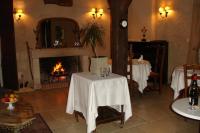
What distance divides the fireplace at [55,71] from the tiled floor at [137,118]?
1.02 m

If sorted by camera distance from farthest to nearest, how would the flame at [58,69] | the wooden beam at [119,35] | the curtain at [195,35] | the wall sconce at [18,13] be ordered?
the flame at [58,69] → the wall sconce at [18,13] → the curtain at [195,35] → the wooden beam at [119,35]

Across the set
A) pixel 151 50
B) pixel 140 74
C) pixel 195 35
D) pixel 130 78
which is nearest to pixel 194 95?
pixel 130 78

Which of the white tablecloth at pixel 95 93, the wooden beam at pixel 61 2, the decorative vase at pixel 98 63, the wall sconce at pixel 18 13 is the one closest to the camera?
the white tablecloth at pixel 95 93

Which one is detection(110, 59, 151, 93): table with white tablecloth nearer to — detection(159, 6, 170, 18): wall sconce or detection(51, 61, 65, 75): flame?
detection(159, 6, 170, 18): wall sconce

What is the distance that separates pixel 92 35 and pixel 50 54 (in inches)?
51.2

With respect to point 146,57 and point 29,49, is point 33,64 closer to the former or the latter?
point 29,49

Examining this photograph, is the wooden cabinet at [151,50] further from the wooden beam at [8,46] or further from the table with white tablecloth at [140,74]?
the wooden beam at [8,46]

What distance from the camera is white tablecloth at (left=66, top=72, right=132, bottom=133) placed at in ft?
10.8

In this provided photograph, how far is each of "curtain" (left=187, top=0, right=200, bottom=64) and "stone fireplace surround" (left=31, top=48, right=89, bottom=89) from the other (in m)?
2.93

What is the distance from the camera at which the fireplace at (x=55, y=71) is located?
6.73 m

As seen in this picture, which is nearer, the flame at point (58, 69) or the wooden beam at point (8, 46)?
the wooden beam at point (8, 46)

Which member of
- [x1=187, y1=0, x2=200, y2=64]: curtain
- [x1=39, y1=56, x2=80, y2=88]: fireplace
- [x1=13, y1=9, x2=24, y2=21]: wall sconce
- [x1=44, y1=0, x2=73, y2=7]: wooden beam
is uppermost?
[x1=44, y1=0, x2=73, y2=7]: wooden beam

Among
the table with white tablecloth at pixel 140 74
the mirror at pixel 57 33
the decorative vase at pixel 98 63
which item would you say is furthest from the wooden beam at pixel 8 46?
the decorative vase at pixel 98 63

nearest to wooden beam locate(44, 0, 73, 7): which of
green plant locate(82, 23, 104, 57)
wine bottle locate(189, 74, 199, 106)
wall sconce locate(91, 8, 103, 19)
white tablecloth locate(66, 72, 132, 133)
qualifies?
wall sconce locate(91, 8, 103, 19)
